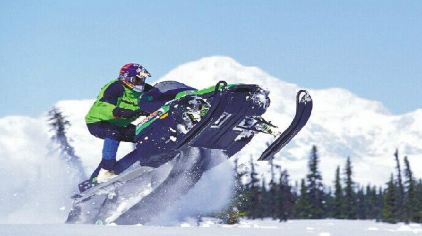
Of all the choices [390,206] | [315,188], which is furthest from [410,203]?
[315,188]

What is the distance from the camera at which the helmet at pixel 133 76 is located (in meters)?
13.1

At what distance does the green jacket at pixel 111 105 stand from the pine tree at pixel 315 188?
Answer: 63796mm

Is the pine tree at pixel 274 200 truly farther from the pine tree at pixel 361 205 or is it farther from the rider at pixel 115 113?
the rider at pixel 115 113

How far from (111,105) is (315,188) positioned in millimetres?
66664

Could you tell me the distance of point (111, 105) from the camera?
13.1 metres

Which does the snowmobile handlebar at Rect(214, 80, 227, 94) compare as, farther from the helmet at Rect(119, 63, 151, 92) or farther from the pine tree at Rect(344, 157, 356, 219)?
the pine tree at Rect(344, 157, 356, 219)

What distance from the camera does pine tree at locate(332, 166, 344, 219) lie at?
8025 centimetres

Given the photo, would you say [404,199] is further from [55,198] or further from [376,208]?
[55,198]

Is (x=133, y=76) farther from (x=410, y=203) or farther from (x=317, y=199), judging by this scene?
(x=410, y=203)

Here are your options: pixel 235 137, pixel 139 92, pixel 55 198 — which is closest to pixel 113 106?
pixel 139 92

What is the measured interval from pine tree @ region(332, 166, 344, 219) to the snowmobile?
68.9m

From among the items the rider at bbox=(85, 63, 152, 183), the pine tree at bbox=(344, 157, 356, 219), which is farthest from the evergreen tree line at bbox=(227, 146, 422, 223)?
the rider at bbox=(85, 63, 152, 183)

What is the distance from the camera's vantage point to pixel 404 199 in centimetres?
8000

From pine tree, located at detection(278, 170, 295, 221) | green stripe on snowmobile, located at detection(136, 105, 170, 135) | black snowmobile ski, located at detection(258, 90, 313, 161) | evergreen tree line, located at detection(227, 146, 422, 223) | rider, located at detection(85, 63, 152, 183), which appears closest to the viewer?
black snowmobile ski, located at detection(258, 90, 313, 161)
